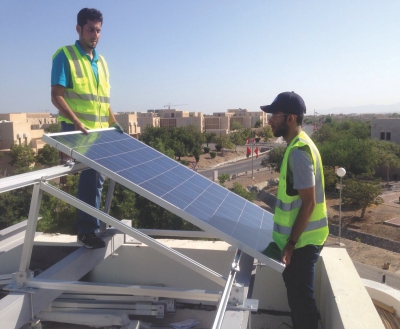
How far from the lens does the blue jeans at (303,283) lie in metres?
3.00

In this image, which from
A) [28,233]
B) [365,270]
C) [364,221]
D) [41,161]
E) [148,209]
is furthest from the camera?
[41,161]

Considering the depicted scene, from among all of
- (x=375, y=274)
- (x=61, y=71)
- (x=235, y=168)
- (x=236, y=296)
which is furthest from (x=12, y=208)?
(x=235, y=168)

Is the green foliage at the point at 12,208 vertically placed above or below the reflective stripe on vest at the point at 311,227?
below

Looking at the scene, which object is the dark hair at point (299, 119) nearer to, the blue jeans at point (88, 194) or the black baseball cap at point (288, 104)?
the black baseball cap at point (288, 104)

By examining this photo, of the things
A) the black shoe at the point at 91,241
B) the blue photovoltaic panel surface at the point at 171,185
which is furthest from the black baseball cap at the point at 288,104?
the black shoe at the point at 91,241

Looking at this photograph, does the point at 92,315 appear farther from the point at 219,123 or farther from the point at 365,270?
the point at 219,123

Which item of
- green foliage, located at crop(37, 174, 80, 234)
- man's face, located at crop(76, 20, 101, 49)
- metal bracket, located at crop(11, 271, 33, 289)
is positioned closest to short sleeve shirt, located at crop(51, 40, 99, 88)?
man's face, located at crop(76, 20, 101, 49)

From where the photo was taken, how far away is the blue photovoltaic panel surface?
2.91 m

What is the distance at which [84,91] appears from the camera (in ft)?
13.0

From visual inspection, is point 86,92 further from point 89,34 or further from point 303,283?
point 303,283

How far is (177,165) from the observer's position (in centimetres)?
424

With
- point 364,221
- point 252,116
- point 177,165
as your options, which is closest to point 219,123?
point 252,116

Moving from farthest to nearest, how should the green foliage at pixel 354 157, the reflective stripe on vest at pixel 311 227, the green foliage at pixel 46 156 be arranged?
the green foliage at pixel 354 157 → the green foliage at pixel 46 156 → the reflective stripe on vest at pixel 311 227

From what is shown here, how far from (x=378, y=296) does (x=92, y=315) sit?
9.32ft
